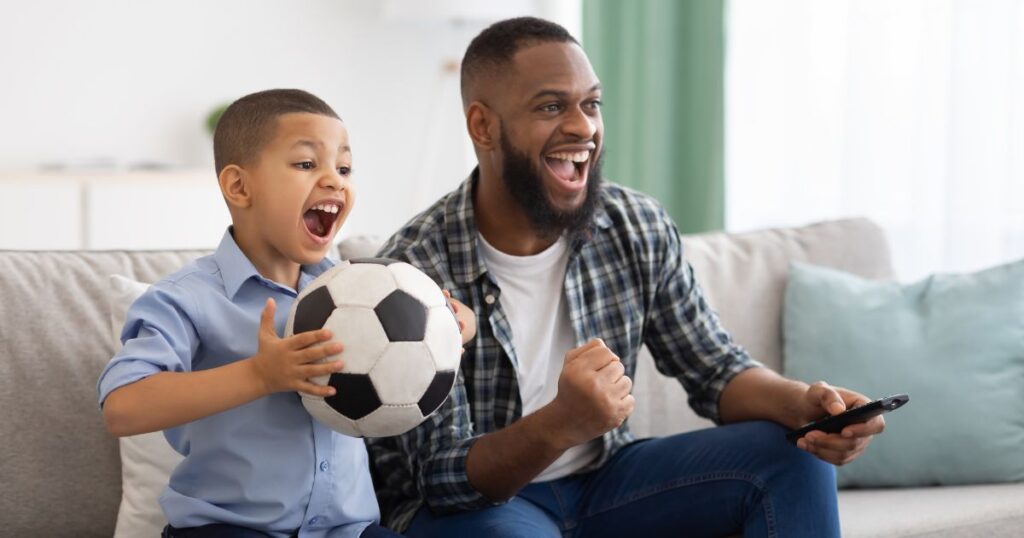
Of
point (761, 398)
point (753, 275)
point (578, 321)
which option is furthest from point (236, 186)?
point (753, 275)

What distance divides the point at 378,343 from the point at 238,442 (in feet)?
0.87

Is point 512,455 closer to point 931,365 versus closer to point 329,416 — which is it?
point 329,416

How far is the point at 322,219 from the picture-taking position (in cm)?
166

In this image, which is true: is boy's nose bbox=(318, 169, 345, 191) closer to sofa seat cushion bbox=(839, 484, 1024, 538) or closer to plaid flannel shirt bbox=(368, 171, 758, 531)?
plaid flannel shirt bbox=(368, 171, 758, 531)

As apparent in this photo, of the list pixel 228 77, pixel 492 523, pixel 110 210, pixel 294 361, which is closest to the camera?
pixel 294 361

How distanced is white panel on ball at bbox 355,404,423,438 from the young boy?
0.41 ft

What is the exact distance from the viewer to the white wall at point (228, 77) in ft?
15.0

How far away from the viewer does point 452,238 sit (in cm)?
203

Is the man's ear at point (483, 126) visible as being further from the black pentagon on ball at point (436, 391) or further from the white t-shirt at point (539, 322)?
the black pentagon on ball at point (436, 391)

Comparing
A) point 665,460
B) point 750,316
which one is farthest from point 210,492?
point 750,316

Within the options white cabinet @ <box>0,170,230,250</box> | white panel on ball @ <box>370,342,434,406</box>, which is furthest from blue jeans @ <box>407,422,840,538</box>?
white cabinet @ <box>0,170,230,250</box>

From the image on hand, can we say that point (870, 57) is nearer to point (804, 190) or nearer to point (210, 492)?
point (804, 190)

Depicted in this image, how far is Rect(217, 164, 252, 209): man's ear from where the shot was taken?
5.40 ft

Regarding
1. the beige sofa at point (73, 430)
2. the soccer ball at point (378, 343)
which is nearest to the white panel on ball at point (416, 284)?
the soccer ball at point (378, 343)
